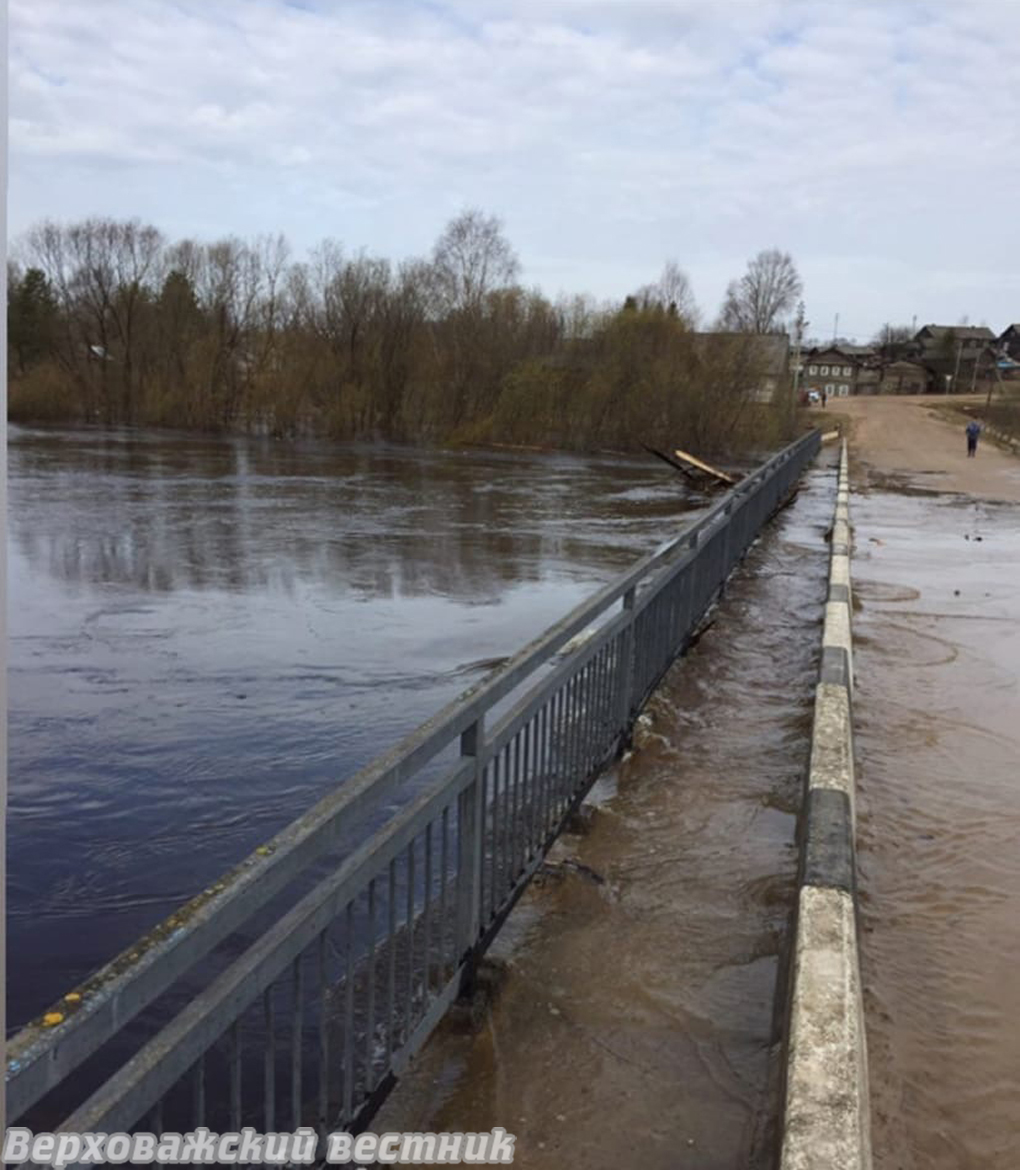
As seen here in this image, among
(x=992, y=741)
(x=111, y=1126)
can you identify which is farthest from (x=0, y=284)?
(x=992, y=741)

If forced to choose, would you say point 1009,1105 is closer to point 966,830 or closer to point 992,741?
point 966,830

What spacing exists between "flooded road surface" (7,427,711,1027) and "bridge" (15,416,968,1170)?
0.73m

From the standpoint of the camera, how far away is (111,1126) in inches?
64.7

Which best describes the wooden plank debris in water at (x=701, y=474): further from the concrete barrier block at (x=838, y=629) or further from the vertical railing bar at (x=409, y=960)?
the vertical railing bar at (x=409, y=960)

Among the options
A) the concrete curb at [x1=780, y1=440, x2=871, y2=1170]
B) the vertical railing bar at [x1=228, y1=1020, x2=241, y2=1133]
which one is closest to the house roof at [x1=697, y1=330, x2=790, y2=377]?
the concrete curb at [x1=780, y1=440, x2=871, y2=1170]

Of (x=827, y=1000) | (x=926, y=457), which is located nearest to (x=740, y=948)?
(x=827, y=1000)

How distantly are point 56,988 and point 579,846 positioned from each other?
2.33 m

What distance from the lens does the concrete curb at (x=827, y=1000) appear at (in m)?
2.50

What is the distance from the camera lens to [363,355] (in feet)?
194

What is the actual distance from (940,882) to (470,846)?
2.45 metres

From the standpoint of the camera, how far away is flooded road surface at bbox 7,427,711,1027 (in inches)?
206

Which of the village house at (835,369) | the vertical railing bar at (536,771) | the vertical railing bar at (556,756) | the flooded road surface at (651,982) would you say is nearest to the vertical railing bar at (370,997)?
the flooded road surface at (651,982)

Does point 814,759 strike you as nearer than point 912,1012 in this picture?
No

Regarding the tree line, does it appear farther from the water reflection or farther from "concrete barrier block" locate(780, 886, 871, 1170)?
"concrete barrier block" locate(780, 886, 871, 1170)
